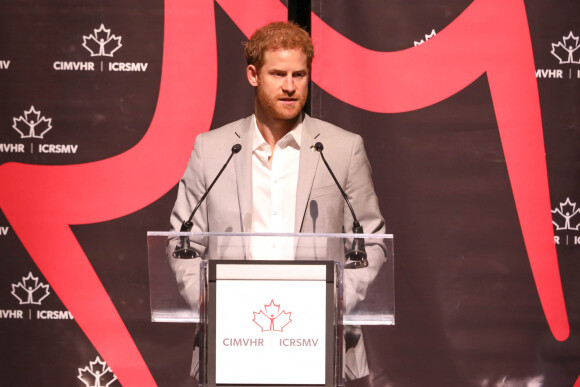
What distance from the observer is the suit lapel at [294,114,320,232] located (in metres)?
2.67

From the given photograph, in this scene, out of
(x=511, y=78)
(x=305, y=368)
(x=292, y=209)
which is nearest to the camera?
(x=305, y=368)

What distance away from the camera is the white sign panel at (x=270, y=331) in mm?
1893

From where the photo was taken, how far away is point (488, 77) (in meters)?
3.80

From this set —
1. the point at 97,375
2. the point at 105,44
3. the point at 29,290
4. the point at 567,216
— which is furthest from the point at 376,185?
the point at 29,290

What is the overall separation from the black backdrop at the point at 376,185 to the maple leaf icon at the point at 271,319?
197 centimetres

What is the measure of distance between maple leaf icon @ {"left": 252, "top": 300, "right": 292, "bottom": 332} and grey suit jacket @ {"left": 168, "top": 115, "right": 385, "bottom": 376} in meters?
0.70

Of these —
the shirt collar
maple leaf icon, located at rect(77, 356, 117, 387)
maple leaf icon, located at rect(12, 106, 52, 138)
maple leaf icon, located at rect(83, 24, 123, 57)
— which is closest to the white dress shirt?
the shirt collar

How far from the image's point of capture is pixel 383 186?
3826mm

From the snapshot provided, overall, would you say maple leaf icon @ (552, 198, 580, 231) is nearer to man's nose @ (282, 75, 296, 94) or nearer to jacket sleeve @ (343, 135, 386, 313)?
jacket sleeve @ (343, 135, 386, 313)

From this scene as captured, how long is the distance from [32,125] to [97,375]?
1285 mm

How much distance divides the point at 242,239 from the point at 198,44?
209cm

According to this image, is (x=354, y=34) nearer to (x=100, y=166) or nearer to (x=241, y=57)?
(x=241, y=57)

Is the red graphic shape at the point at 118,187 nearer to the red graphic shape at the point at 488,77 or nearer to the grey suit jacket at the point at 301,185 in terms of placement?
the red graphic shape at the point at 488,77

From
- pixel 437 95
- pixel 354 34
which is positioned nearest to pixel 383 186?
pixel 437 95
